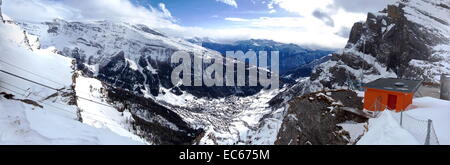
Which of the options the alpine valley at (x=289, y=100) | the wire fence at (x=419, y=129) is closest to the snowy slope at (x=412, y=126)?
the wire fence at (x=419, y=129)

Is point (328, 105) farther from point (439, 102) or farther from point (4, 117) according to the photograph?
point (4, 117)

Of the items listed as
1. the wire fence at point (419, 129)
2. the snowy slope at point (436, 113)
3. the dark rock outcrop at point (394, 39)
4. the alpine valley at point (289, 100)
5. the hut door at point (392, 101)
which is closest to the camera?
the wire fence at point (419, 129)

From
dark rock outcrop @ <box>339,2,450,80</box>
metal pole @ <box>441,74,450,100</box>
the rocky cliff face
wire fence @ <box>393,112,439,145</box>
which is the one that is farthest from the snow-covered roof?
dark rock outcrop @ <box>339,2,450,80</box>

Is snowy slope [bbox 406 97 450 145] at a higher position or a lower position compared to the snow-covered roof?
lower

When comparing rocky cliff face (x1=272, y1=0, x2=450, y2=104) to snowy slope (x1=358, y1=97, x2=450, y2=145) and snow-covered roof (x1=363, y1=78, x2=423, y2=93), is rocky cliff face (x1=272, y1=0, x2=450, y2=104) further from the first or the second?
snowy slope (x1=358, y1=97, x2=450, y2=145)

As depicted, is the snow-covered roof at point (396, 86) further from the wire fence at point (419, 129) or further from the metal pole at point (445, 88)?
the wire fence at point (419, 129)
